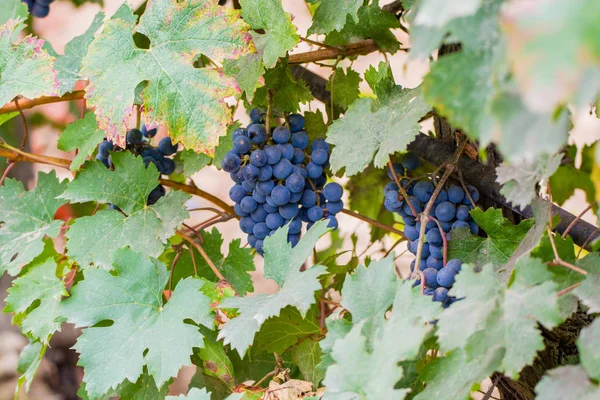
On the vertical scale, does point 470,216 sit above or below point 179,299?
above

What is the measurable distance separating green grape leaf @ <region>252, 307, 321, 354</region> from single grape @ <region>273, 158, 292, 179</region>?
221mm

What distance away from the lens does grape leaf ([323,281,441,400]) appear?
655mm

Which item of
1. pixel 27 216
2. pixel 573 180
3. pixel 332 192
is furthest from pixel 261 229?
pixel 573 180

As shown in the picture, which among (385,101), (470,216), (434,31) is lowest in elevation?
(470,216)

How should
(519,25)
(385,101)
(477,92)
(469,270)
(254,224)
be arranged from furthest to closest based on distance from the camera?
1. (254,224)
2. (385,101)
3. (469,270)
4. (477,92)
5. (519,25)

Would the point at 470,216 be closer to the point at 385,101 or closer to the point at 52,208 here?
the point at 385,101

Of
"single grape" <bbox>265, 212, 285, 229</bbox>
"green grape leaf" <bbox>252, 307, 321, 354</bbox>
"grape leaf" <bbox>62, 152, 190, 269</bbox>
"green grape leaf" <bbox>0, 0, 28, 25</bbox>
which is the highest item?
"green grape leaf" <bbox>0, 0, 28, 25</bbox>

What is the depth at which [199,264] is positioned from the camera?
1.20m

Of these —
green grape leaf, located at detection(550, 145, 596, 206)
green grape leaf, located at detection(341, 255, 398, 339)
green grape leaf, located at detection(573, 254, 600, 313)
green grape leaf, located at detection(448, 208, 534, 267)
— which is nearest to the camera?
green grape leaf, located at detection(573, 254, 600, 313)

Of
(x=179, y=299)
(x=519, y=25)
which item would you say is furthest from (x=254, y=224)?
(x=519, y=25)

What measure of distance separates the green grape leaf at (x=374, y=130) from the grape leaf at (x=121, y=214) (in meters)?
0.29

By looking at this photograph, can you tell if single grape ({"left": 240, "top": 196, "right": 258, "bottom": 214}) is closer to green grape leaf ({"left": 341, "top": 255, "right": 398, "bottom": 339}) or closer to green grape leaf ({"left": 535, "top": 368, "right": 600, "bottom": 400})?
green grape leaf ({"left": 341, "top": 255, "right": 398, "bottom": 339})

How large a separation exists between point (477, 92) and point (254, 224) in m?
0.62

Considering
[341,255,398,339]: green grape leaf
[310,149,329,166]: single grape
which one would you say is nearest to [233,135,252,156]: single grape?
[310,149,329,166]: single grape
